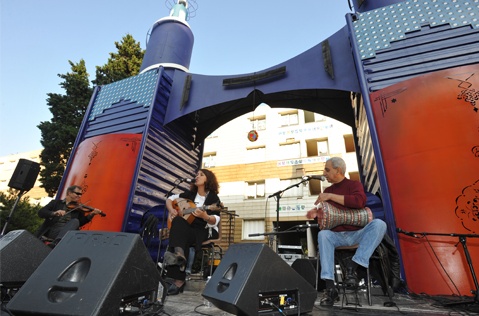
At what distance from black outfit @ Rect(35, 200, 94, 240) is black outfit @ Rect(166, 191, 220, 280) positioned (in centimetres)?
236

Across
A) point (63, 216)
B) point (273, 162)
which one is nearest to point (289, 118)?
point (273, 162)

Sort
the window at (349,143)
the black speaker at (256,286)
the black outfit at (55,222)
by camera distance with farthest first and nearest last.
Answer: the window at (349,143) → the black outfit at (55,222) → the black speaker at (256,286)

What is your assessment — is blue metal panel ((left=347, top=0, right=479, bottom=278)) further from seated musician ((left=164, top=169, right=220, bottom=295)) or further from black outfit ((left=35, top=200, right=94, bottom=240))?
black outfit ((left=35, top=200, right=94, bottom=240))

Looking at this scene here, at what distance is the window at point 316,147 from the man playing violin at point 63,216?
15.9 metres

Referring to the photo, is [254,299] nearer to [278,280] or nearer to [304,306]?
[278,280]

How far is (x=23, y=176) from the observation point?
4.91m

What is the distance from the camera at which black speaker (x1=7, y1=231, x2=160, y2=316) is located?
4.42 feet

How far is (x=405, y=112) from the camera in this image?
414 cm

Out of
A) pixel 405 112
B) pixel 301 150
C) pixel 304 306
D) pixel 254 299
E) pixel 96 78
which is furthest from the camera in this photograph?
pixel 301 150

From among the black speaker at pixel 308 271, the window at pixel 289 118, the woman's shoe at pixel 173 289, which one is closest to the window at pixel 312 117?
the window at pixel 289 118

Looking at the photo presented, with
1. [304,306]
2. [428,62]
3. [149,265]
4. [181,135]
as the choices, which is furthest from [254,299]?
[181,135]

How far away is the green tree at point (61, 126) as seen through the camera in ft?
33.7

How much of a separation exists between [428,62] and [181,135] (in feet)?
19.8

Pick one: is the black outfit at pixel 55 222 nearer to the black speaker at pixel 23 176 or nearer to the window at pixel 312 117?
the black speaker at pixel 23 176
